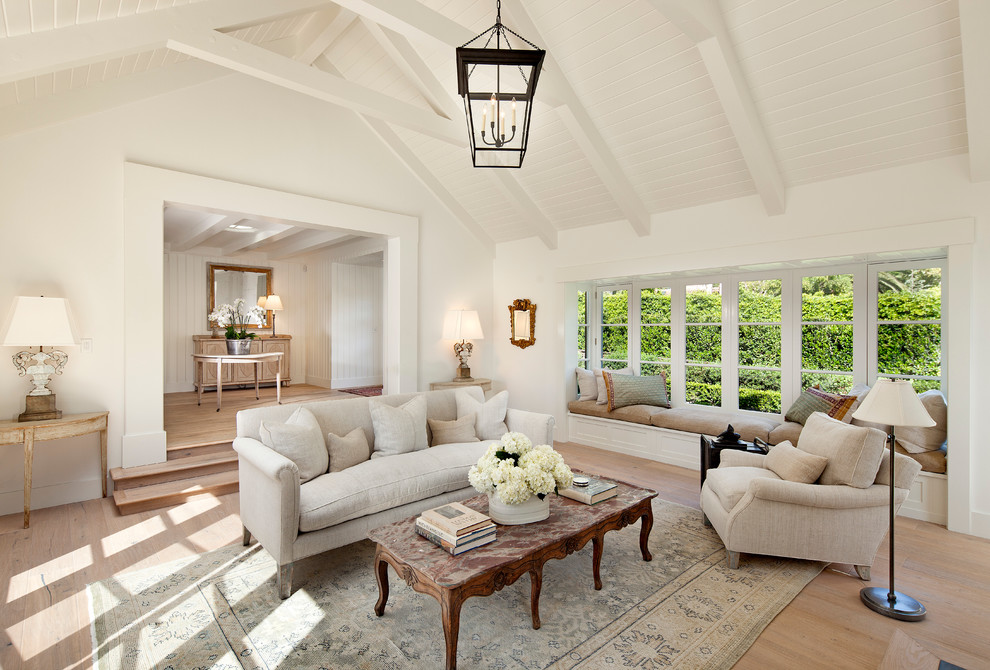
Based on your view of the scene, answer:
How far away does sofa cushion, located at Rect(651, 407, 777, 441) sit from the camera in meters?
4.37

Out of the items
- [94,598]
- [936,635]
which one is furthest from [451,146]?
[936,635]

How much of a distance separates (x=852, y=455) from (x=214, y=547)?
3.73 meters

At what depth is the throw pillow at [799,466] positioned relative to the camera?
109 inches

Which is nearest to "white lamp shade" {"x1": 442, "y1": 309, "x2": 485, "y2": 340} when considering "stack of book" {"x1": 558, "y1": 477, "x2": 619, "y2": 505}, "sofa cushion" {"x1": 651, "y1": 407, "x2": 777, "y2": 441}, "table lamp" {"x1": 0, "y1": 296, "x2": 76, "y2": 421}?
"sofa cushion" {"x1": 651, "y1": 407, "x2": 777, "y2": 441}

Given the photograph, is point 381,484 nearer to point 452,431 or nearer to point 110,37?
point 452,431

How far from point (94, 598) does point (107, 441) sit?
Answer: 5.80 ft

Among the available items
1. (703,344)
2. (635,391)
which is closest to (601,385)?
(635,391)

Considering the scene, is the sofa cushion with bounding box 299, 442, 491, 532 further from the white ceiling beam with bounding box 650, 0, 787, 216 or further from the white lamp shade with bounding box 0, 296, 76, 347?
the white ceiling beam with bounding box 650, 0, 787, 216

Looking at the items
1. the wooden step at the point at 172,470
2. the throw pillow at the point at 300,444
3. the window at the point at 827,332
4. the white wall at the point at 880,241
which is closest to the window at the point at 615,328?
the white wall at the point at 880,241

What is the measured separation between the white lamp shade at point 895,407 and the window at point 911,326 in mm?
2006

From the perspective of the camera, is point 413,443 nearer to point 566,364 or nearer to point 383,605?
point 383,605

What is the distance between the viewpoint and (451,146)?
16.9 feet

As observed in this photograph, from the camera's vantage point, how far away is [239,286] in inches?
333

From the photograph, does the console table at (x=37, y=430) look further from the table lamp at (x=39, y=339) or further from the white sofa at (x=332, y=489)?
the white sofa at (x=332, y=489)
